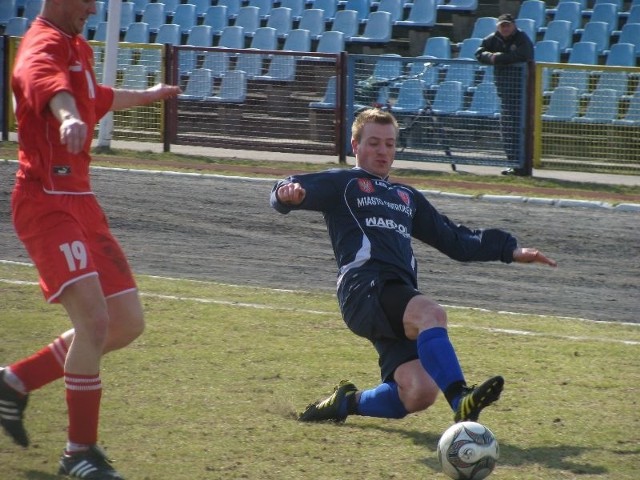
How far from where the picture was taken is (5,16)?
79.0 ft

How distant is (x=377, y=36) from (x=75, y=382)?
1600 centimetres

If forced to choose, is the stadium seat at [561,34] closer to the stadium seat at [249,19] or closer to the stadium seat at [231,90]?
the stadium seat at [231,90]

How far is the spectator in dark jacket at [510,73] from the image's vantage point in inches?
613

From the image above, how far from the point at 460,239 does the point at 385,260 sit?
0.52 m

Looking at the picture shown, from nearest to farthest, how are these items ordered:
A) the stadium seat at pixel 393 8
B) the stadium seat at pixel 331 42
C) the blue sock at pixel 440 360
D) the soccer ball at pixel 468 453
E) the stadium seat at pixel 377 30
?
the soccer ball at pixel 468 453 → the blue sock at pixel 440 360 → the stadium seat at pixel 331 42 → the stadium seat at pixel 377 30 → the stadium seat at pixel 393 8

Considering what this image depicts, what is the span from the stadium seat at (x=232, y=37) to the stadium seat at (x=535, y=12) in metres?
5.03

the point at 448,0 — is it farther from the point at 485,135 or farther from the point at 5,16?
the point at 5,16

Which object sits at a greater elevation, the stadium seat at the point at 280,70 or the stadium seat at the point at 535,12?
the stadium seat at the point at 535,12

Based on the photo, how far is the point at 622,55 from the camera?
17.0 metres

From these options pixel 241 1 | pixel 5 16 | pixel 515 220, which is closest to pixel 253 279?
pixel 515 220

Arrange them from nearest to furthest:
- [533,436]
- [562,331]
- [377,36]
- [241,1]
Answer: [533,436] < [562,331] < [377,36] < [241,1]

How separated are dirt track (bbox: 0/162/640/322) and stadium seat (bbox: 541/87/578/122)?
8.79ft

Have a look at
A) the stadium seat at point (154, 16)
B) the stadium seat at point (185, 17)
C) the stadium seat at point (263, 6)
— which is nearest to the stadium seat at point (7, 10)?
the stadium seat at point (154, 16)

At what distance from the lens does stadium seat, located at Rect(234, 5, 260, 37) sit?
21.5 meters
